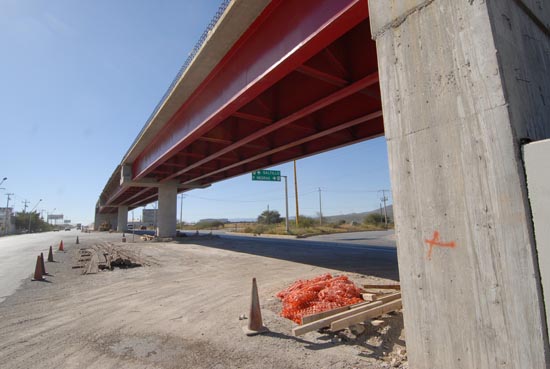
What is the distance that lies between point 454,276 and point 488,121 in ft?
3.89

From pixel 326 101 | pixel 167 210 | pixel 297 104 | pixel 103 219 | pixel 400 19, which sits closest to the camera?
pixel 400 19

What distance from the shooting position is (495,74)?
2.05 m

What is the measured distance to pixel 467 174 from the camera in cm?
217

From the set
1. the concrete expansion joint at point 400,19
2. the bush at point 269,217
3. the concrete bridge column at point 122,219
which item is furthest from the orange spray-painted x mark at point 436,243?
the bush at point 269,217

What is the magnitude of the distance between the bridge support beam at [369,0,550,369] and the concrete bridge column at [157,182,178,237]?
85.3 feet

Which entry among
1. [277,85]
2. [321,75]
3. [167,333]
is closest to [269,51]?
[321,75]

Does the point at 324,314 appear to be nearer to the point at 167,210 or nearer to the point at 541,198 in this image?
the point at 541,198

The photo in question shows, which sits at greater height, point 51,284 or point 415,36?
point 415,36

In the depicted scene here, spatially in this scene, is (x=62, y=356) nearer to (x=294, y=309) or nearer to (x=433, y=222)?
(x=294, y=309)

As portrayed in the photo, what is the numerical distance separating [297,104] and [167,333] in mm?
8269

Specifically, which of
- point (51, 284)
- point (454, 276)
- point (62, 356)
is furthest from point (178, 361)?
point (51, 284)

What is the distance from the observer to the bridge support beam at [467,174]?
1916 mm

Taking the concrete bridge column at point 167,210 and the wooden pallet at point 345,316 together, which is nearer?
the wooden pallet at point 345,316

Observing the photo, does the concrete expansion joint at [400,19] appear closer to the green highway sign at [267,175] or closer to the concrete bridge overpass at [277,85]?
the concrete bridge overpass at [277,85]
